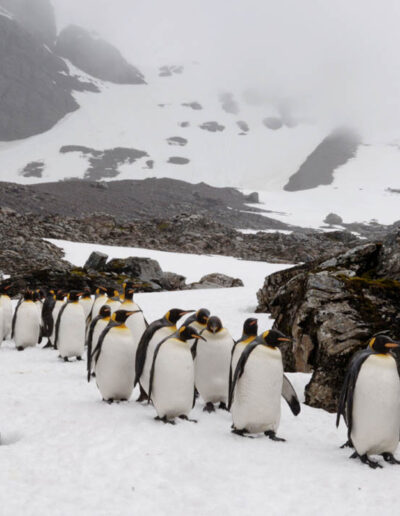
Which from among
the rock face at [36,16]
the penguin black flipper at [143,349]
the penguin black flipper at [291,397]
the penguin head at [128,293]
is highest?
the rock face at [36,16]

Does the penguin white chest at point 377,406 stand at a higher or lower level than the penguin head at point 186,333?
lower

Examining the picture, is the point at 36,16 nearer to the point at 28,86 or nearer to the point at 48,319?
the point at 28,86

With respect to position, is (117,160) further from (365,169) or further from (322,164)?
(365,169)

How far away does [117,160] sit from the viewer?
110062mm

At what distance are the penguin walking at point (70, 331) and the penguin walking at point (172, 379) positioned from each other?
162 inches

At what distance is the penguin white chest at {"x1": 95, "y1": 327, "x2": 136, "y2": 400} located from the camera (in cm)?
627

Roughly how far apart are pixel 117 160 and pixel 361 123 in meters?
74.6

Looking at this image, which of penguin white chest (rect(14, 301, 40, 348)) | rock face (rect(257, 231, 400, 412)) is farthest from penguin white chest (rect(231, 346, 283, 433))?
penguin white chest (rect(14, 301, 40, 348))

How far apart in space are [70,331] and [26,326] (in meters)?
1.88

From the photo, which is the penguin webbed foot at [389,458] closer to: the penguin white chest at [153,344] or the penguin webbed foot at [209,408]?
the penguin webbed foot at [209,408]

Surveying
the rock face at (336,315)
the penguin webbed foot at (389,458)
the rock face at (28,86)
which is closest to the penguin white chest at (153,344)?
the rock face at (336,315)

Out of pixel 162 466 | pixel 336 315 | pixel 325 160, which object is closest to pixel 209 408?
pixel 162 466

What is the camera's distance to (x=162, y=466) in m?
4.16

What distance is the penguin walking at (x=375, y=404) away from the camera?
4.60 meters
